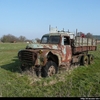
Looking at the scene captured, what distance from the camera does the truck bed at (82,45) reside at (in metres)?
12.2

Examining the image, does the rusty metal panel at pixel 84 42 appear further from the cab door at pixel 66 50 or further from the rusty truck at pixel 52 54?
the cab door at pixel 66 50

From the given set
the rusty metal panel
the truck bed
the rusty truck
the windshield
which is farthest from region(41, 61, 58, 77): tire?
the rusty metal panel

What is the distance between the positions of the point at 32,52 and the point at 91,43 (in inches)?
267

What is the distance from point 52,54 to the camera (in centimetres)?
1016

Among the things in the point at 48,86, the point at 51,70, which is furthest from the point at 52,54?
the point at 48,86

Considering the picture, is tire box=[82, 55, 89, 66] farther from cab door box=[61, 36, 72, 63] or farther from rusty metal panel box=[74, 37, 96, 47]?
cab door box=[61, 36, 72, 63]

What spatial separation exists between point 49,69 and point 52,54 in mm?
914

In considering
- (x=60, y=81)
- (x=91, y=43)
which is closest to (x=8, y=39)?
(x=91, y=43)

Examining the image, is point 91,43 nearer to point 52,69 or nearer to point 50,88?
point 52,69

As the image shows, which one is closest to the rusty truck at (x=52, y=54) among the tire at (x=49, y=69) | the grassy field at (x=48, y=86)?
the tire at (x=49, y=69)

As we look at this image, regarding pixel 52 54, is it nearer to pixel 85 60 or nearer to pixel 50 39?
pixel 50 39

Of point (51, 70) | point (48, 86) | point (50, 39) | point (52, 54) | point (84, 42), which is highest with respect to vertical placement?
point (50, 39)

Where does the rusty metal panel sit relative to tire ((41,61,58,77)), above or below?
above

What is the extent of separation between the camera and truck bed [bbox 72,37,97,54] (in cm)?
1220
